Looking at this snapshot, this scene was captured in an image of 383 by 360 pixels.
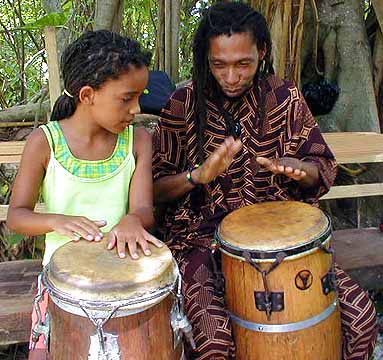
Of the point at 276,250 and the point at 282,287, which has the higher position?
the point at 276,250

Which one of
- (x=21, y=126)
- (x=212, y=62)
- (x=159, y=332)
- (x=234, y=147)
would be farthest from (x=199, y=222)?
(x=21, y=126)

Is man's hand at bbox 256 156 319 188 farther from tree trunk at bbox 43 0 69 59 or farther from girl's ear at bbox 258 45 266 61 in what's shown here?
tree trunk at bbox 43 0 69 59

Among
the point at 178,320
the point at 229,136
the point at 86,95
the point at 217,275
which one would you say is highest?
the point at 86,95

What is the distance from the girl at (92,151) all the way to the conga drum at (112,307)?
0.29 m

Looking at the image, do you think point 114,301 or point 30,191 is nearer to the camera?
point 114,301

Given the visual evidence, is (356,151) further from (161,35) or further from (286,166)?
(161,35)

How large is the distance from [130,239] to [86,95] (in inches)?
20.7

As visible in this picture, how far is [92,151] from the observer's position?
77.0 inches

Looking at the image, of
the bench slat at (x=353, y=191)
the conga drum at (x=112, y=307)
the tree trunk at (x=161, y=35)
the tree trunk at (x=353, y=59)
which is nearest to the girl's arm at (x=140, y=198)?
the conga drum at (x=112, y=307)

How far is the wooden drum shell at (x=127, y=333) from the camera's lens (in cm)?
140

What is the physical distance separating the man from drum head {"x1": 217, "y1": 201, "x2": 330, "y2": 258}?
0.20 meters

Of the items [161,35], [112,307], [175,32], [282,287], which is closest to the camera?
[112,307]

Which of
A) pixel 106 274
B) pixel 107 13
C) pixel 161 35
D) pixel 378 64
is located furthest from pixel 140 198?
pixel 378 64

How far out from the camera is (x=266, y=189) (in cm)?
227
